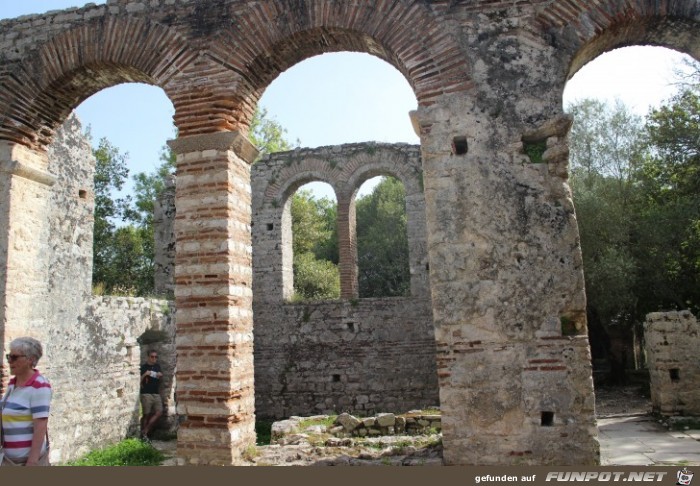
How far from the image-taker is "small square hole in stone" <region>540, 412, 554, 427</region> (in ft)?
16.9

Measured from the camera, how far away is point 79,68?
6.73 metres

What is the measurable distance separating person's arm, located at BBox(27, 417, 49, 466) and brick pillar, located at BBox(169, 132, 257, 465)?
2.10 meters

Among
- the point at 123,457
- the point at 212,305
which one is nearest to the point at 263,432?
the point at 123,457

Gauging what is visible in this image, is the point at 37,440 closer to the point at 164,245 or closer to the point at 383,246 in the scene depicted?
the point at 164,245

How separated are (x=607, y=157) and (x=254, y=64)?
55.5ft

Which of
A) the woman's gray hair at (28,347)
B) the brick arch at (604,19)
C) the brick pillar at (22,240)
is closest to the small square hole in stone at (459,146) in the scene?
the brick arch at (604,19)

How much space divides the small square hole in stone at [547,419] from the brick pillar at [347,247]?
319 inches

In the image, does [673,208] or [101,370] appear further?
[673,208]

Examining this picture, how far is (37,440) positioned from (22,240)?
A: 13.0ft

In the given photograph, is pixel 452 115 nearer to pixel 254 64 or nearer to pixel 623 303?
pixel 254 64

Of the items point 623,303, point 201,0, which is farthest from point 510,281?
point 623,303

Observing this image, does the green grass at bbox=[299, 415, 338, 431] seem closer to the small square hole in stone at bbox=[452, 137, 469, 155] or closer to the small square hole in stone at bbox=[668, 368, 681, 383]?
the small square hole in stone at bbox=[452, 137, 469, 155]

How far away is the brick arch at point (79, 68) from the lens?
254 inches

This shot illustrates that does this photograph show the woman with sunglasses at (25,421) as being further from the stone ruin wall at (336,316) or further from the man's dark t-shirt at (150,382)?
the stone ruin wall at (336,316)
